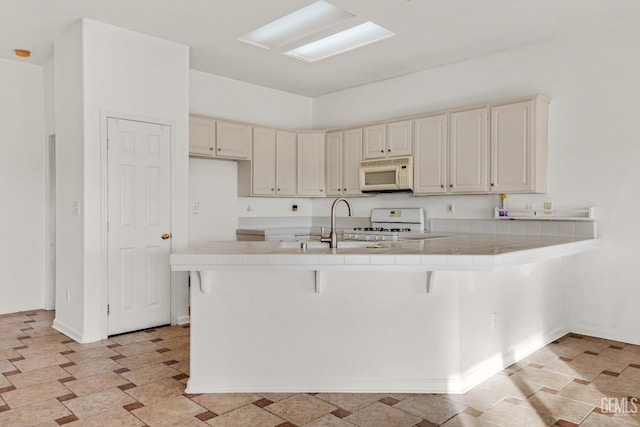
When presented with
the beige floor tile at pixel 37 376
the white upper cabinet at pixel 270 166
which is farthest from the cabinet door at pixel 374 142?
the beige floor tile at pixel 37 376

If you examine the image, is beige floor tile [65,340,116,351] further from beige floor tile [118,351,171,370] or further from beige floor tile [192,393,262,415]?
beige floor tile [192,393,262,415]

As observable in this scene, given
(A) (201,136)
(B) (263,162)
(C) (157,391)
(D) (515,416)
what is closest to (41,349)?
(C) (157,391)

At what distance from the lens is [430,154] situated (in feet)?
16.3

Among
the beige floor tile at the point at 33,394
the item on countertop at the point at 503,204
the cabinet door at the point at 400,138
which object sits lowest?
the beige floor tile at the point at 33,394

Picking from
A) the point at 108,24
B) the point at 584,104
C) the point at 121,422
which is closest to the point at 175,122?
the point at 108,24

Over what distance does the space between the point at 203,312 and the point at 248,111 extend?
3.65 m

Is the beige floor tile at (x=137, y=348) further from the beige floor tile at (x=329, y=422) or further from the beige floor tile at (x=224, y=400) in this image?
the beige floor tile at (x=329, y=422)

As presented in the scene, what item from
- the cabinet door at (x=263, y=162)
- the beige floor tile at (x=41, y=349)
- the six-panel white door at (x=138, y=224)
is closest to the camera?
the beige floor tile at (x=41, y=349)

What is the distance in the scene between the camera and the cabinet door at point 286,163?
5.88m

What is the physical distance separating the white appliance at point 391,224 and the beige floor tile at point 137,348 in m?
2.51

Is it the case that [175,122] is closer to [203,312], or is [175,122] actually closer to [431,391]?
[203,312]

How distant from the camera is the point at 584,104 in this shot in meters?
4.16

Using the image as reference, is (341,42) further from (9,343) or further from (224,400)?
(9,343)

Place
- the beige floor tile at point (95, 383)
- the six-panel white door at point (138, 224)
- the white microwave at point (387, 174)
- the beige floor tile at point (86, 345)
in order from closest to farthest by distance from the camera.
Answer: the beige floor tile at point (95, 383) → the beige floor tile at point (86, 345) → the six-panel white door at point (138, 224) → the white microwave at point (387, 174)
